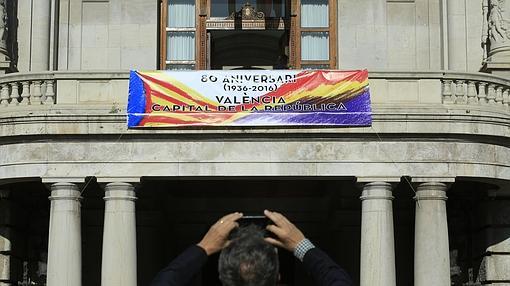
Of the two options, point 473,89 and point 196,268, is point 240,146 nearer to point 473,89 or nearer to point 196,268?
point 473,89

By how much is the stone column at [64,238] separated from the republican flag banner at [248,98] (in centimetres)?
214

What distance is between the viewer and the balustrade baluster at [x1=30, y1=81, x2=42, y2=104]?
25.9 meters

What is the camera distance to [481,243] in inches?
1178

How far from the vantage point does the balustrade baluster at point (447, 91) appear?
2592 centimetres

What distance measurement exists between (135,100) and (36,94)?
2372 mm

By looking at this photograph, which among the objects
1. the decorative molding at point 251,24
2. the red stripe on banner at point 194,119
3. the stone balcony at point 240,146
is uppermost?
the decorative molding at point 251,24

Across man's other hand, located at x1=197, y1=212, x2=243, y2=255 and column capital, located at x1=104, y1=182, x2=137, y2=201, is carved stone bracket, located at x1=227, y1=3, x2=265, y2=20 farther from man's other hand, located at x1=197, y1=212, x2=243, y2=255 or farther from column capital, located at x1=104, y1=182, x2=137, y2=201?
man's other hand, located at x1=197, y1=212, x2=243, y2=255

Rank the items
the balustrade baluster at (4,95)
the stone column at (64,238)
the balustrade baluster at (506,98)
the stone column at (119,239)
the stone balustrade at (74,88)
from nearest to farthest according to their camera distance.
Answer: the stone column at (119,239)
the stone column at (64,238)
the stone balustrade at (74,88)
the balustrade baluster at (4,95)
the balustrade baluster at (506,98)

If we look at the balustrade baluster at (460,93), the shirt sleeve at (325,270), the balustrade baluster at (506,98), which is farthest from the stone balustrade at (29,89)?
the shirt sleeve at (325,270)

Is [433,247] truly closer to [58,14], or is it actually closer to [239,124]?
[239,124]

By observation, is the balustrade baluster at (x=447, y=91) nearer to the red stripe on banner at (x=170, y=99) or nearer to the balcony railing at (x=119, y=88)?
the balcony railing at (x=119, y=88)

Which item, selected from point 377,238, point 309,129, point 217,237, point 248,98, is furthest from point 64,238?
point 217,237

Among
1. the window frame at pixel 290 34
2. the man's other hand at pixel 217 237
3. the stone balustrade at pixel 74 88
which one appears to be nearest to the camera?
the man's other hand at pixel 217 237

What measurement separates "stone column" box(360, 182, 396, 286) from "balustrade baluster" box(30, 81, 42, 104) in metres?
7.69
